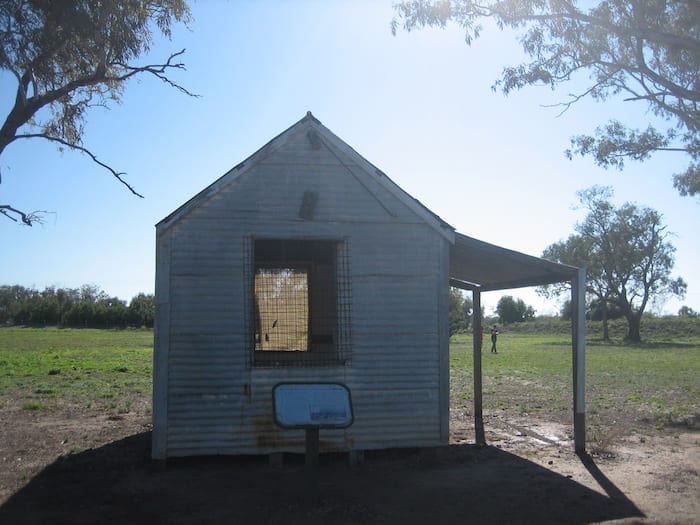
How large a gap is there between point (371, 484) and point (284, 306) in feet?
15.0

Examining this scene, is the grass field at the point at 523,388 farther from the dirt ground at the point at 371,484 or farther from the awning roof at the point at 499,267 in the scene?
the awning roof at the point at 499,267

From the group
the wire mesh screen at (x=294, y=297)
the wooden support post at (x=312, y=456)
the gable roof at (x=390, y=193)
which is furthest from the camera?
the wire mesh screen at (x=294, y=297)

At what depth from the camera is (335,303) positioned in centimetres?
927

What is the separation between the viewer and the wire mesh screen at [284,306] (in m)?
11.9

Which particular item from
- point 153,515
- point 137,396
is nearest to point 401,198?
point 153,515

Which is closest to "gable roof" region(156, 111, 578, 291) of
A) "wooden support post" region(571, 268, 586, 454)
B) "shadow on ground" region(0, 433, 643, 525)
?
"wooden support post" region(571, 268, 586, 454)

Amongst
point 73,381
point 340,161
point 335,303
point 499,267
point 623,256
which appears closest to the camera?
point 335,303

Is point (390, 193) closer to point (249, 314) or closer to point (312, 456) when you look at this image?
point (249, 314)

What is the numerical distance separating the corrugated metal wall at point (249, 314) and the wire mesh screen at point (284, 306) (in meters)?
2.88

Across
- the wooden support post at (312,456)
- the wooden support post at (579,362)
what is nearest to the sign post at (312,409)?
the wooden support post at (312,456)

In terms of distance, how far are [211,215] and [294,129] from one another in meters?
1.60

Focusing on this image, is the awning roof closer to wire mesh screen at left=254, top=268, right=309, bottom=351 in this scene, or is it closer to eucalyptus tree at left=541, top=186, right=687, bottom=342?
wire mesh screen at left=254, top=268, right=309, bottom=351

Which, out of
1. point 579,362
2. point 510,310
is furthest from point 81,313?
point 579,362

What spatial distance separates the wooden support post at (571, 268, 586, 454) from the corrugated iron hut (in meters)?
0.26
